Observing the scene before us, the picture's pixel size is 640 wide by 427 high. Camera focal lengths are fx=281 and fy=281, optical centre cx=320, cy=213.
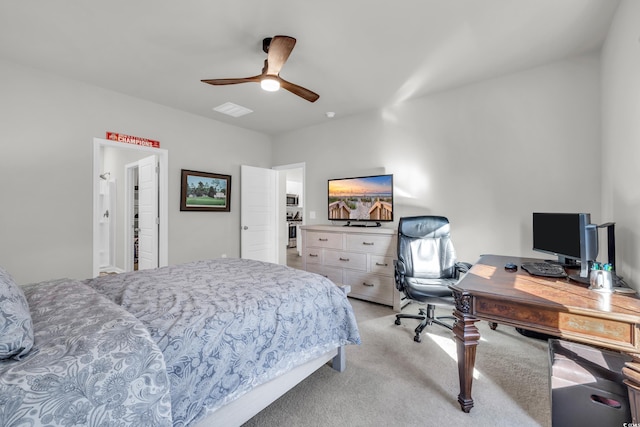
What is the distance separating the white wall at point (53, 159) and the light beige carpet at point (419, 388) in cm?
309

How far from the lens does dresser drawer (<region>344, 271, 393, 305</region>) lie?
352 cm

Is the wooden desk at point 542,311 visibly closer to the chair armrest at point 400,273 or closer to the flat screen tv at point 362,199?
the chair armrest at point 400,273

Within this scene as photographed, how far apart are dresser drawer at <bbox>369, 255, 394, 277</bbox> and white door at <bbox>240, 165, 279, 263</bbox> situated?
229 cm

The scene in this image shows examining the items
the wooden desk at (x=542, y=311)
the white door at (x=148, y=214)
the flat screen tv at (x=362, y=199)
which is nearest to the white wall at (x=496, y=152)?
the flat screen tv at (x=362, y=199)

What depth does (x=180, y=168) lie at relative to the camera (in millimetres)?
4250

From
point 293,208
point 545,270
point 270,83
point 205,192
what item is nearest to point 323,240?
point 205,192

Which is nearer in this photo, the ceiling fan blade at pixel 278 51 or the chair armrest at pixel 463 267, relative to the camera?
the ceiling fan blade at pixel 278 51

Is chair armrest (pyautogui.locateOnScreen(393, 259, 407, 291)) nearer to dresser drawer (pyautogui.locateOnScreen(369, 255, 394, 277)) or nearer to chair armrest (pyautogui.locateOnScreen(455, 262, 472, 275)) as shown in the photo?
chair armrest (pyautogui.locateOnScreen(455, 262, 472, 275))

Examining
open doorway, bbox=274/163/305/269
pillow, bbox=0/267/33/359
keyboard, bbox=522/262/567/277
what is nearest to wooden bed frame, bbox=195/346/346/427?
pillow, bbox=0/267/33/359

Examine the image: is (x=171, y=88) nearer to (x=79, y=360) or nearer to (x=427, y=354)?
(x=79, y=360)

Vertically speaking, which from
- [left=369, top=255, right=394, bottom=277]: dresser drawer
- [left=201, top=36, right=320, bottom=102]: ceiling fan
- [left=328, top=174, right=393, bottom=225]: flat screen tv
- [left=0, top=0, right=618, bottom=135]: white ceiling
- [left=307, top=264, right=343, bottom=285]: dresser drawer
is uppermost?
[left=0, top=0, right=618, bottom=135]: white ceiling

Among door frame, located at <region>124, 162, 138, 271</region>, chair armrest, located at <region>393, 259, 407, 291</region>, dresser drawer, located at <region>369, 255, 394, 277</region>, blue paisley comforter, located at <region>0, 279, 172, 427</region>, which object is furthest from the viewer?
door frame, located at <region>124, 162, 138, 271</region>

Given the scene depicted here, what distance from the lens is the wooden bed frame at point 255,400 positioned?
4.41ft

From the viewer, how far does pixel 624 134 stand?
6.26 ft
